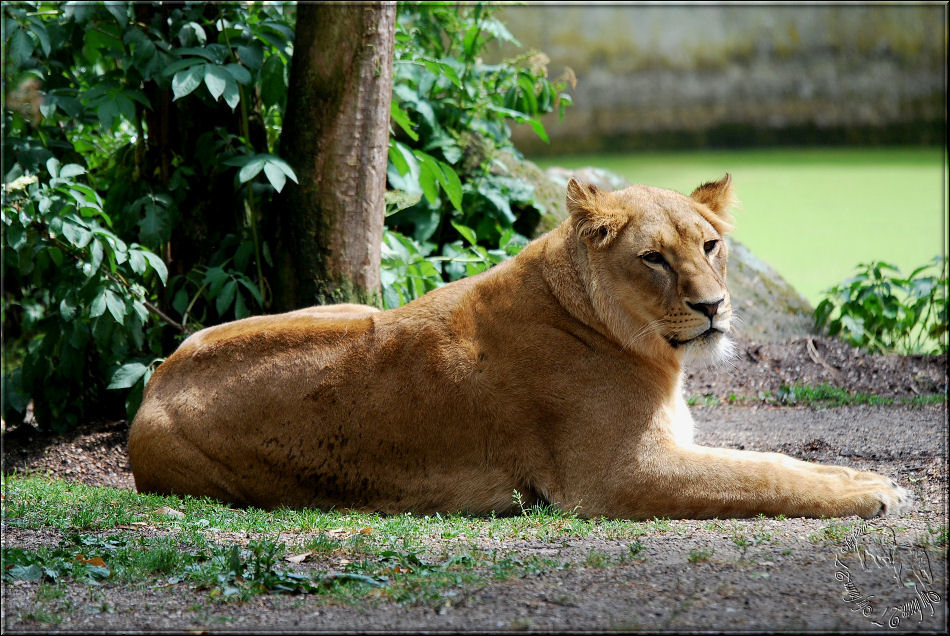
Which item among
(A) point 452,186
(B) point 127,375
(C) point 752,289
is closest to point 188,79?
(B) point 127,375

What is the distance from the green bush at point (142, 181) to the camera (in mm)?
5809

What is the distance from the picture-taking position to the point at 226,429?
4746 millimetres

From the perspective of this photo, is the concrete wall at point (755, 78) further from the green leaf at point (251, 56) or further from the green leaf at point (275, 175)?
the green leaf at point (275, 175)

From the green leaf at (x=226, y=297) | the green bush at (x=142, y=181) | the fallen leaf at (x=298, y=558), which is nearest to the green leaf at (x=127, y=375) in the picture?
the green bush at (x=142, y=181)

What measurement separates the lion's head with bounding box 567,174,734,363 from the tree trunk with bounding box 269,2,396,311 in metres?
2.00

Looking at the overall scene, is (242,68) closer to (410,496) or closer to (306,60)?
(306,60)

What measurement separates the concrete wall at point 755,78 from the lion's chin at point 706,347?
11058 millimetres

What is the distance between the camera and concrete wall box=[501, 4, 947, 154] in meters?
15.0

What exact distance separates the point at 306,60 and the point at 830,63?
38.5 feet

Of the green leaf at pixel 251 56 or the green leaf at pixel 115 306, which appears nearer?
the green leaf at pixel 115 306

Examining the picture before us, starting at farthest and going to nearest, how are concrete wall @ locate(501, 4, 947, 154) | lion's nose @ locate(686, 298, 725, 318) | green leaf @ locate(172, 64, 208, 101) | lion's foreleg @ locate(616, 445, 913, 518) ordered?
1. concrete wall @ locate(501, 4, 947, 154)
2. green leaf @ locate(172, 64, 208, 101)
3. lion's nose @ locate(686, 298, 725, 318)
4. lion's foreleg @ locate(616, 445, 913, 518)

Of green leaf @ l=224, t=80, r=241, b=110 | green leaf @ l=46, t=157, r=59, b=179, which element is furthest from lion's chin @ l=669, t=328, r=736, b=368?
green leaf @ l=46, t=157, r=59, b=179

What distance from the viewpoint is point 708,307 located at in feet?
14.2

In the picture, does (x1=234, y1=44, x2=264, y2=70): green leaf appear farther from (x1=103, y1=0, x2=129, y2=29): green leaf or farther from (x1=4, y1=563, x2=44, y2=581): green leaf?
(x1=4, y1=563, x2=44, y2=581): green leaf
